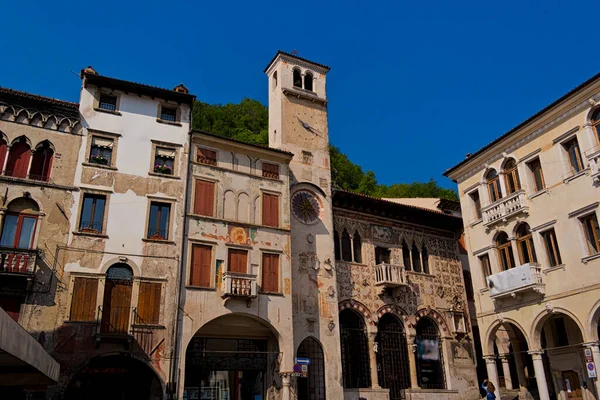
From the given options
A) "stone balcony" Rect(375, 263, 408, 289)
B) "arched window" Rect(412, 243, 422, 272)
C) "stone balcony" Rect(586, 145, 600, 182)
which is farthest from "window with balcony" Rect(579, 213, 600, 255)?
"arched window" Rect(412, 243, 422, 272)

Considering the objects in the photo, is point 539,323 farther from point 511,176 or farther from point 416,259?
point 416,259

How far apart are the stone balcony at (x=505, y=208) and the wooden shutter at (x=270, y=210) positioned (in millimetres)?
9896

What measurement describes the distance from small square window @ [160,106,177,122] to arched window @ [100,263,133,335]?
708 cm

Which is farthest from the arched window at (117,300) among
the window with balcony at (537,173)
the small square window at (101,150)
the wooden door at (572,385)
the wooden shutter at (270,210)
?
the wooden door at (572,385)

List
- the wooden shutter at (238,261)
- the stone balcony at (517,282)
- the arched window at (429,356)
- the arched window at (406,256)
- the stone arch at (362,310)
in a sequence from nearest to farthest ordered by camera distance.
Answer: the stone balcony at (517,282)
the wooden shutter at (238,261)
the stone arch at (362,310)
the arched window at (429,356)
the arched window at (406,256)

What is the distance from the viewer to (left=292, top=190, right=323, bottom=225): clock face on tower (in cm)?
2610

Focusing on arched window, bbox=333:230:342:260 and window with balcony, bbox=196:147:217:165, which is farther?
arched window, bbox=333:230:342:260

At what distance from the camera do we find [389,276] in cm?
2728

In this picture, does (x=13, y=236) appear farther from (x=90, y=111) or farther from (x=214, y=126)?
(x=214, y=126)

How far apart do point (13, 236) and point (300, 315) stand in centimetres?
1213

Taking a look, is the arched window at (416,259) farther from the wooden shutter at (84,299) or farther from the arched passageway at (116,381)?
the wooden shutter at (84,299)

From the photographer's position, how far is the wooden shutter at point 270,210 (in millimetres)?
24156

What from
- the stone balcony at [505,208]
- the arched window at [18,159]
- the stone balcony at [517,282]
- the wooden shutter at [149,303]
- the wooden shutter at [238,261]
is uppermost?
the arched window at [18,159]

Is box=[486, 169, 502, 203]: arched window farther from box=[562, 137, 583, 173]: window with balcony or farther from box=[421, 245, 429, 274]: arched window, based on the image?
box=[421, 245, 429, 274]: arched window
